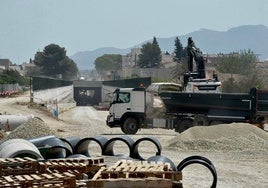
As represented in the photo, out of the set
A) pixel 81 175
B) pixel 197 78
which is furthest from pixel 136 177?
pixel 197 78

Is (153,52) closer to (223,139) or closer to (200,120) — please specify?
(200,120)

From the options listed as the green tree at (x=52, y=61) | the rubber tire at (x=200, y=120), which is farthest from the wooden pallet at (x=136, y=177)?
the green tree at (x=52, y=61)

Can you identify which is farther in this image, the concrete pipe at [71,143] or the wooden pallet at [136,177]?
the concrete pipe at [71,143]

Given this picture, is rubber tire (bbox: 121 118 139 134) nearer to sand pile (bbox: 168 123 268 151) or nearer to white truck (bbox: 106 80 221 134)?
white truck (bbox: 106 80 221 134)

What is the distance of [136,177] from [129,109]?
22173 mm

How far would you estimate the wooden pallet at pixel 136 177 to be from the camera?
1023 centimetres

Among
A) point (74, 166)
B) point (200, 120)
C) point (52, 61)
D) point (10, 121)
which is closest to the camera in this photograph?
point (74, 166)

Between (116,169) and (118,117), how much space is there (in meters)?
22.1

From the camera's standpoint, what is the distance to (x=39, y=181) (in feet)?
33.4

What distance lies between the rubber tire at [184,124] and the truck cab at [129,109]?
2.52 meters

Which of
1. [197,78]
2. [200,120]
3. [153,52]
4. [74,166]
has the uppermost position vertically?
[153,52]

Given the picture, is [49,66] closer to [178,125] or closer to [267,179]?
[178,125]

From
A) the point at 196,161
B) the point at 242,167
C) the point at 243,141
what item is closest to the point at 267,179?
the point at 242,167

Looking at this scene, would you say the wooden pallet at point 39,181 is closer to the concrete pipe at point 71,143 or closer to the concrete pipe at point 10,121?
the concrete pipe at point 71,143
